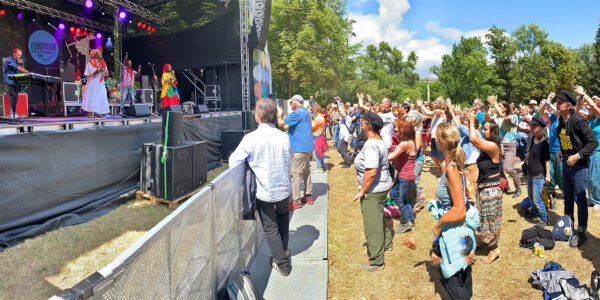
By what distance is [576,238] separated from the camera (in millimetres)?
4277

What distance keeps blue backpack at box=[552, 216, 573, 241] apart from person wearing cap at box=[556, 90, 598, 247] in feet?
0.24

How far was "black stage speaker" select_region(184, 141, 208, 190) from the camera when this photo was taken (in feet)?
19.8

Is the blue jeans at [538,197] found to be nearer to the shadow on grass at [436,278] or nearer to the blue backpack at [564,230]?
the blue backpack at [564,230]

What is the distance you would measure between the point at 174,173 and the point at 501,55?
4561cm

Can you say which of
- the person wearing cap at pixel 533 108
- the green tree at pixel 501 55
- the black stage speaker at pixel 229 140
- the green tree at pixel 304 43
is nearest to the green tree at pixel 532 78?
the green tree at pixel 501 55

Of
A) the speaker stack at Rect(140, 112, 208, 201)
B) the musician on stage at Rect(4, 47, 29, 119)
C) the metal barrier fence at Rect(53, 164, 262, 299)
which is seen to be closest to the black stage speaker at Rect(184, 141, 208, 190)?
the speaker stack at Rect(140, 112, 208, 201)

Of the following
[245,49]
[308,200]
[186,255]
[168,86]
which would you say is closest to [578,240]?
[308,200]

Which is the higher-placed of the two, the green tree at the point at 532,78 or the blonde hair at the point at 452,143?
the green tree at the point at 532,78

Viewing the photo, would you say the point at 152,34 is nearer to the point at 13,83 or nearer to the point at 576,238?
the point at 13,83

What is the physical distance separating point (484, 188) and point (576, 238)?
1.50 meters

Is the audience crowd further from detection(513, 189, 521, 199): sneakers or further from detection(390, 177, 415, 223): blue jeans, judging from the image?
detection(513, 189, 521, 199): sneakers

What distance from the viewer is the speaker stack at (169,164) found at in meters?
5.43

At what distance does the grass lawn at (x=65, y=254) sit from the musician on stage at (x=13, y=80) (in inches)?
184

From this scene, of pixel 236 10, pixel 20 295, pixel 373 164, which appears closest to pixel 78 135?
pixel 20 295
